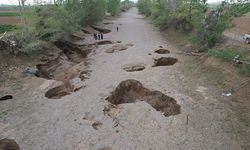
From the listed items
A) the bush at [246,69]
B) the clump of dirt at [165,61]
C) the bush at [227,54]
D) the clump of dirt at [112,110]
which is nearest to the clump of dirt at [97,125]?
the clump of dirt at [112,110]

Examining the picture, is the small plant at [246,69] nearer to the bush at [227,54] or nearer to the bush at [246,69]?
the bush at [246,69]

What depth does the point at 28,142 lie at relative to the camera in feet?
32.2

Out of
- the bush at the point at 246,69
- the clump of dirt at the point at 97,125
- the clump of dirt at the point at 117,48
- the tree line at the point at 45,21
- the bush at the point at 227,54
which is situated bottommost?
the clump of dirt at the point at 97,125

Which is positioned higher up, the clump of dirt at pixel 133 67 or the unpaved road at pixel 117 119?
the clump of dirt at pixel 133 67

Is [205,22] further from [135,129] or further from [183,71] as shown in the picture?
[135,129]

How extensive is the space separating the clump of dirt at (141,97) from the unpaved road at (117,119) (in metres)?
0.32

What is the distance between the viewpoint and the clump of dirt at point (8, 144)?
9757 mm

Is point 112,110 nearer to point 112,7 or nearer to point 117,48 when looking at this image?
point 117,48

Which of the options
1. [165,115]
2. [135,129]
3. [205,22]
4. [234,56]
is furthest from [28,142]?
[205,22]

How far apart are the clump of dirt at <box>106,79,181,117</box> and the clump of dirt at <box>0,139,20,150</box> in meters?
4.63

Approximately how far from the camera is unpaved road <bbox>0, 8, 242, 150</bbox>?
31.3 ft

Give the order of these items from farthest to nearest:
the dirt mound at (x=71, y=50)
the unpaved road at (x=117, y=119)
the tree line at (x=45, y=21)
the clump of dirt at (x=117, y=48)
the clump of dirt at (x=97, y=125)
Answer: the dirt mound at (x=71, y=50)
the clump of dirt at (x=117, y=48)
the tree line at (x=45, y=21)
the clump of dirt at (x=97, y=125)
the unpaved road at (x=117, y=119)

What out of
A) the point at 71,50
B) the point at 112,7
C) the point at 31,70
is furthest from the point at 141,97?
the point at 112,7

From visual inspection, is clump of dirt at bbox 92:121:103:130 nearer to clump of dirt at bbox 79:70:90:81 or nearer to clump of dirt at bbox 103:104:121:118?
clump of dirt at bbox 103:104:121:118
